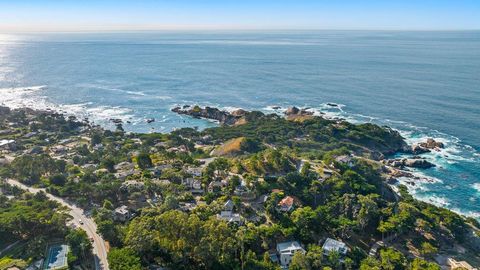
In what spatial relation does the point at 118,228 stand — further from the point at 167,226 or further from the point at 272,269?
the point at 272,269

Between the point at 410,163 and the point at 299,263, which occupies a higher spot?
the point at 299,263

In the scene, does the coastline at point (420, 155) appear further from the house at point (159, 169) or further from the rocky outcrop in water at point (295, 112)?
the house at point (159, 169)

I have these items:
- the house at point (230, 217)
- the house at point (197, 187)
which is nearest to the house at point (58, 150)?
the house at point (197, 187)

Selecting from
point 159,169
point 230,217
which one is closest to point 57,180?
point 159,169

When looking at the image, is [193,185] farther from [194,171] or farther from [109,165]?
[109,165]

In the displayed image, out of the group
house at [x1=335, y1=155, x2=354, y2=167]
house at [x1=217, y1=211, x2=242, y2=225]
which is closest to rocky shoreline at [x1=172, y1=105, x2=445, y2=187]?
house at [x1=335, y1=155, x2=354, y2=167]

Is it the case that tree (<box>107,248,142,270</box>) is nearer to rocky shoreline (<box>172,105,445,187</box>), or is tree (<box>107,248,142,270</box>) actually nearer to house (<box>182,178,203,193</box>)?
house (<box>182,178,203,193</box>)
